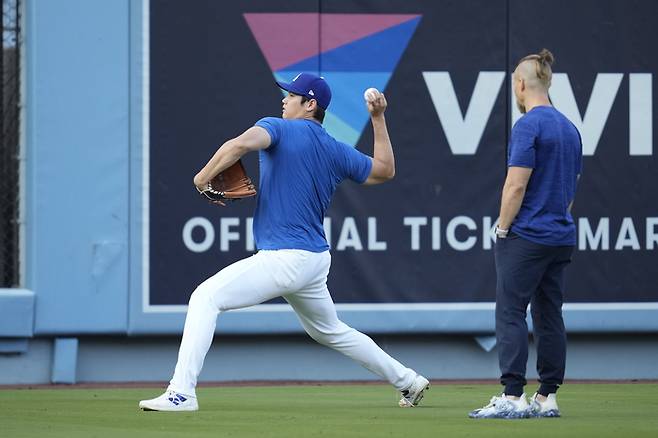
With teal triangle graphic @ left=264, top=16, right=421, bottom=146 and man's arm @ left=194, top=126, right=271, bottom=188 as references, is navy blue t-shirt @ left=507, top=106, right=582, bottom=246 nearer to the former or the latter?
man's arm @ left=194, top=126, right=271, bottom=188

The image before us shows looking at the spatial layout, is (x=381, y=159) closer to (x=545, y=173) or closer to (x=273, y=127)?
(x=273, y=127)

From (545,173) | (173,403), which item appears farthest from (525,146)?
(173,403)

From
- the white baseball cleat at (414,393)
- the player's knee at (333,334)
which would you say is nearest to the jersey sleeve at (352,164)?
the player's knee at (333,334)

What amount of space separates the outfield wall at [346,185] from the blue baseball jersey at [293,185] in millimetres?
3371

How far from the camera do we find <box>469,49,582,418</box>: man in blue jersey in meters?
6.59

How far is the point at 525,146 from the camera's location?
655 cm

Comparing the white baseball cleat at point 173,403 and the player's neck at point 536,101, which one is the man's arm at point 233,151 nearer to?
the white baseball cleat at point 173,403

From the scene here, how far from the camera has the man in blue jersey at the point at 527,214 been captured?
6590 millimetres

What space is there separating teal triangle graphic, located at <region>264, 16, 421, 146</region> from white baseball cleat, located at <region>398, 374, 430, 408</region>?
3.34 meters

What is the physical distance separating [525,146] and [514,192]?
0.24 m

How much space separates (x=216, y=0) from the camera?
34.2 ft

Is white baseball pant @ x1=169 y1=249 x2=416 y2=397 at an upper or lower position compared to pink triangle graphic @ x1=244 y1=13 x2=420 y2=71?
lower

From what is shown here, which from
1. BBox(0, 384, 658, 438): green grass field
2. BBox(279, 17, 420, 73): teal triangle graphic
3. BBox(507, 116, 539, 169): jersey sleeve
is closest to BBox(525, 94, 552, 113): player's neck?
BBox(507, 116, 539, 169): jersey sleeve

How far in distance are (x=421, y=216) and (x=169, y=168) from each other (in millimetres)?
2075
